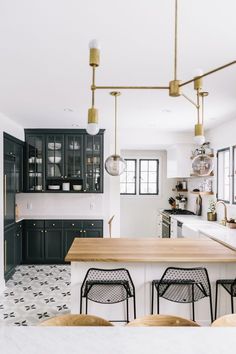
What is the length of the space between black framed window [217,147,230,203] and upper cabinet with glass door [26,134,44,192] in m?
3.36

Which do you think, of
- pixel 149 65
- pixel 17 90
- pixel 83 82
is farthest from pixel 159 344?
pixel 17 90

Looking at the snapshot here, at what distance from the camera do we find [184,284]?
8.80 feet

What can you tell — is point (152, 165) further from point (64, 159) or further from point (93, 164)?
point (64, 159)

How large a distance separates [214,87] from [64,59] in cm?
168

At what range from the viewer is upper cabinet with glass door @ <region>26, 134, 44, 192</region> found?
5.76 m

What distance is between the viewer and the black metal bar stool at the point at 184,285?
8.87ft

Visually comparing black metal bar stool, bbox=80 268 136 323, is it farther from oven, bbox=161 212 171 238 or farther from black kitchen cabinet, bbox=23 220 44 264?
oven, bbox=161 212 171 238

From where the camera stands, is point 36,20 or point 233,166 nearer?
point 36,20

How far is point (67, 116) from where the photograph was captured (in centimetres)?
472

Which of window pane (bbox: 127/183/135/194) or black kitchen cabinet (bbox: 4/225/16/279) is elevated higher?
window pane (bbox: 127/183/135/194)

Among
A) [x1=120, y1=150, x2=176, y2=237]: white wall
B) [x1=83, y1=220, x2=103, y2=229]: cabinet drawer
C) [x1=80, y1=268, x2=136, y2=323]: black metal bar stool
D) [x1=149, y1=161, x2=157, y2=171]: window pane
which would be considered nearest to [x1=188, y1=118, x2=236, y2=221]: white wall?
[x1=120, y1=150, x2=176, y2=237]: white wall

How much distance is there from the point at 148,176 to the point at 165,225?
1.57 meters

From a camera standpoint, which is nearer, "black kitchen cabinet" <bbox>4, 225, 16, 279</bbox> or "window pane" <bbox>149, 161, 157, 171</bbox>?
"black kitchen cabinet" <bbox>4, 225, 16, 279</bbox>

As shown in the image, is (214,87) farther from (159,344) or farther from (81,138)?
(81,138)
